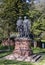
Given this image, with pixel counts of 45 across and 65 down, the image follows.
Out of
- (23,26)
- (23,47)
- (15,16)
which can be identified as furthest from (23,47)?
(15,16)

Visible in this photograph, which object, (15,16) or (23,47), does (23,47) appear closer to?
(23,47)

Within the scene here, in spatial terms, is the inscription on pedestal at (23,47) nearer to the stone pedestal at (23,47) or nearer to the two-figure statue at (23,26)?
the stone pedestal at (23,47)

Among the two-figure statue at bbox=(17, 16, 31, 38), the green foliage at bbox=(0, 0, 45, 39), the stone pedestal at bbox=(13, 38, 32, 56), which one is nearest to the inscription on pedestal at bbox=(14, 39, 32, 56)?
the stone pedestal at bbox=(13, 38, 32, 56)

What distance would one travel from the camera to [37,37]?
1212 inches

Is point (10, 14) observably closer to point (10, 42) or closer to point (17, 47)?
point (10, 42)

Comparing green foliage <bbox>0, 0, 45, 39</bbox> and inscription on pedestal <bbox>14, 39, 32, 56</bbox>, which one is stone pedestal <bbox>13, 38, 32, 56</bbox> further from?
green foliage <bbox>0, 0, 45, 39</bbox>

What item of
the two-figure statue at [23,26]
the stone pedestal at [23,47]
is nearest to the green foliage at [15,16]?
the two-figure statue at [23,26]

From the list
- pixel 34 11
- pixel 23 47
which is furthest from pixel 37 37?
pixel 23 47

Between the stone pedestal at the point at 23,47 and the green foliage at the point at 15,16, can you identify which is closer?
the stone pedestal at the point at 23,47

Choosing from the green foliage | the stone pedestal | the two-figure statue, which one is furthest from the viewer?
the green foliage

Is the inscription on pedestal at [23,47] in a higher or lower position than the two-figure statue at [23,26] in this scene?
lower

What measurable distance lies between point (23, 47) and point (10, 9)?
9960mm

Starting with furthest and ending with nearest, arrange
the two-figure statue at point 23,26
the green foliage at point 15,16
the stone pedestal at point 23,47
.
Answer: the green foliage at point 15,16 < the two-figure statue at point 23,26 < the stone pedestal at point 23,47

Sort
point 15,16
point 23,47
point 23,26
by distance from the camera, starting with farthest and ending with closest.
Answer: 1. point 15,16
2. point 23,26
3. point 23,47
